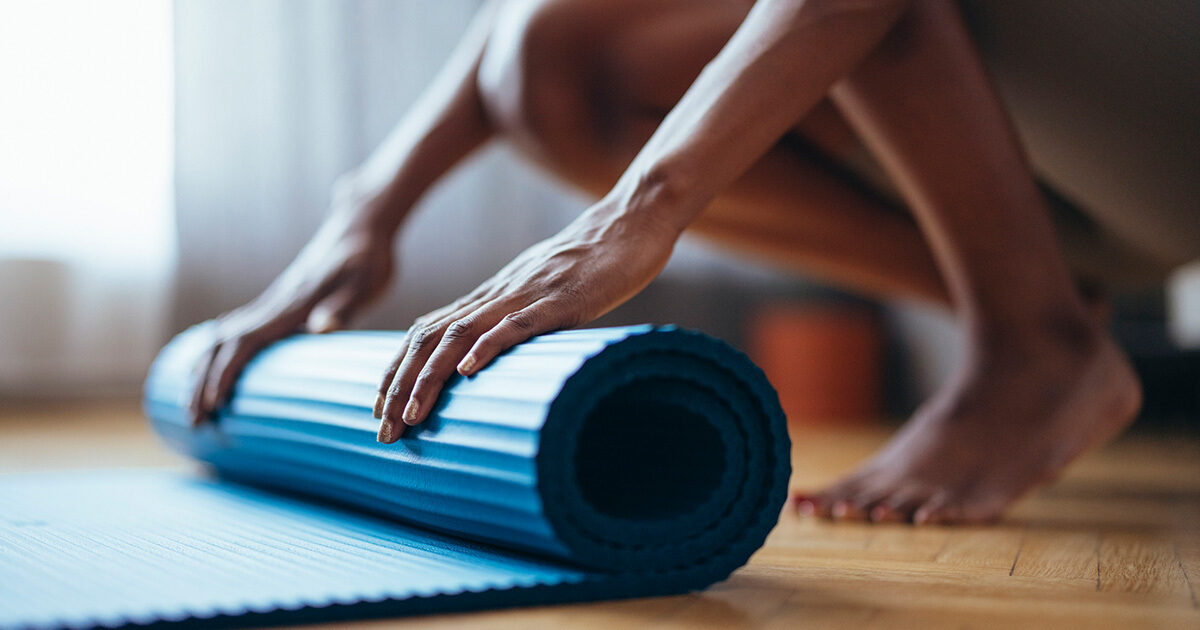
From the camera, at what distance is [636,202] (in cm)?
91

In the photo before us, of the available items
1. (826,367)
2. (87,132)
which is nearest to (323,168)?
(87,132)

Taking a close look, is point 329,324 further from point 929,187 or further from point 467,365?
point 929,187

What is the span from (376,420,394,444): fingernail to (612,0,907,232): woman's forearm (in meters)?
0.26

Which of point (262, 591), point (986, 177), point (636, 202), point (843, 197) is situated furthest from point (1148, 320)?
point (262, 591)

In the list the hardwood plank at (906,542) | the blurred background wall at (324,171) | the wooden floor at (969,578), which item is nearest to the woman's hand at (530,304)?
the wooden floor at (969,578)

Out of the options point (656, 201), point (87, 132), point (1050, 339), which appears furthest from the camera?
point (87, 132)

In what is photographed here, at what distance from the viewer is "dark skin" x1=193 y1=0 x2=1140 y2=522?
904 millimetres

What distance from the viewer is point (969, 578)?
2.70 ft

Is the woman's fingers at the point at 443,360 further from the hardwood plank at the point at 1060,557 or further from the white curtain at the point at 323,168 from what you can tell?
the white curtain at the point at 323,168

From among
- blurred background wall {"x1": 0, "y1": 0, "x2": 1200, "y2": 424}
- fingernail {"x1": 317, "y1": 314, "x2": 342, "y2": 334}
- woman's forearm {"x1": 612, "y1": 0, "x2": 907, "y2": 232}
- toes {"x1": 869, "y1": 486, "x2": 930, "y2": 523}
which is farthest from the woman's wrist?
blurred background wall {"x1": 0, "y1": 0, "x2": 1200, "y2": 424}

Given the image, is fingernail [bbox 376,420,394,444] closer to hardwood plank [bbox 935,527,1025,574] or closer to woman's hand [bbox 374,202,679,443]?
woman's hand [bbox 374,202,679,443]

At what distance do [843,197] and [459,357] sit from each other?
34.9 inches

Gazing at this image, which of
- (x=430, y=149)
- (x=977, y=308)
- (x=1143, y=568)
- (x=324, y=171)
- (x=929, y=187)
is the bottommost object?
(x=1143, y=568)

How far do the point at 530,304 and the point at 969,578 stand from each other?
1.28 feet
